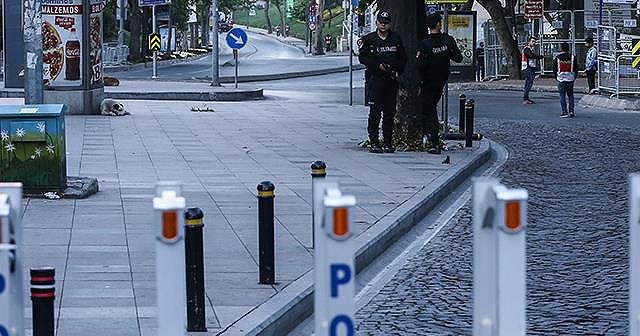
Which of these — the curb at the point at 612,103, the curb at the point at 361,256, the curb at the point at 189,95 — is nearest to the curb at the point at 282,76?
the curb at the point at 189,95

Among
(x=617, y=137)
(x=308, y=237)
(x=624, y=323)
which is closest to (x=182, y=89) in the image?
(x=617, y=137)

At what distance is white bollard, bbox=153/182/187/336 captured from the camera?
486cm

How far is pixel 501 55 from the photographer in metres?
48.2

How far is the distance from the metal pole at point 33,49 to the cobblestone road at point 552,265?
4667mm

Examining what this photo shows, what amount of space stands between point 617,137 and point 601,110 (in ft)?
28.7

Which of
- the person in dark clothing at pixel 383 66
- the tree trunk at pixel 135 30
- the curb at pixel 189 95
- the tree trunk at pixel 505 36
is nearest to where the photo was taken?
the person in dark clothing at pixel 383 66

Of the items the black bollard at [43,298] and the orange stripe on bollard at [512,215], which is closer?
the orange stripe on bollard at [512,215]

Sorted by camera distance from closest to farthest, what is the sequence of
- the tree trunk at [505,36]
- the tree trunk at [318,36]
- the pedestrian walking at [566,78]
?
the pedestrian walking at [566,78] < the tree trunk at [505,36] < the tree trunk at [318,36]

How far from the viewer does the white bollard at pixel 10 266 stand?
4617 millimetres

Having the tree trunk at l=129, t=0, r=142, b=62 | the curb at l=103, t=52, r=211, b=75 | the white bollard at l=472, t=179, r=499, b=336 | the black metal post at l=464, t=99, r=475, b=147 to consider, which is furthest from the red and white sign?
the white bollard at l=472, t=179, r=499, b=336

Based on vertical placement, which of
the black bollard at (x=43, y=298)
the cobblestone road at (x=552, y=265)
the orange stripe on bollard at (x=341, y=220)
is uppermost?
the orange stripe on bollard at (x=341, y=220)

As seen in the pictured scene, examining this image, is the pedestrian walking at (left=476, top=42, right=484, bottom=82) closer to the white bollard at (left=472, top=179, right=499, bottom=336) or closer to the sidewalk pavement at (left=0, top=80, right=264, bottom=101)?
the sidewalk pavement at (left=0, top=80, right=264, bottom=101)

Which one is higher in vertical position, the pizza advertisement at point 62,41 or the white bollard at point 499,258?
the pizza advertisement at point 62,41

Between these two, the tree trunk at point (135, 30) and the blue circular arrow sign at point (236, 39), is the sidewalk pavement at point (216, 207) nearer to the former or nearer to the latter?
the blue circular arrow sign at point (236, 39)
